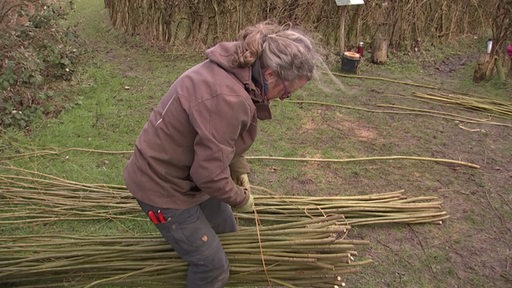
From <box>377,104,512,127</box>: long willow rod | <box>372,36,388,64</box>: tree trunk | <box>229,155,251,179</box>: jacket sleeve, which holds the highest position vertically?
<box>372,36,388,64</box>: tree trunk

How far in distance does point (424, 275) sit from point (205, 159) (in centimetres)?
189

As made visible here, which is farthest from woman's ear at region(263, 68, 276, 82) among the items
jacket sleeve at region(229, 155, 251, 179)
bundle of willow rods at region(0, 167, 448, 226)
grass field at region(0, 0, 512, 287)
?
bundle of willow rods at region(0, 167, 448, 226)

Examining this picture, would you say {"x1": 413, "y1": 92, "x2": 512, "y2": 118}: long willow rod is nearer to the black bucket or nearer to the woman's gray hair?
the black bucket

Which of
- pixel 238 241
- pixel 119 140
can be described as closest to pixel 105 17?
pixel 119 140

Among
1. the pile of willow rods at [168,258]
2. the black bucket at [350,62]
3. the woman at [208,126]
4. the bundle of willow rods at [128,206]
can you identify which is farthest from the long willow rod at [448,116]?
the woman at [208,126]

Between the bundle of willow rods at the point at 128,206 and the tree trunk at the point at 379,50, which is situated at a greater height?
the tree trunk at the point at 379,50

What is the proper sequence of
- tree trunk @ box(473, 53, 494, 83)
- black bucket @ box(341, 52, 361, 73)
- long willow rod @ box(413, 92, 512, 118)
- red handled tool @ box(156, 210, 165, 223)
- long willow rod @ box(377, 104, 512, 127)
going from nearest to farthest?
red handled tool @ box(156, 210, 165, 223), long willow rod @ box(377, 104, 512, 127), long willow rod @ box(413, 92, 512, 118), tree trunk @ box(473, 53, 494, 83), black bucket @ box(341, 52, 361, 73)

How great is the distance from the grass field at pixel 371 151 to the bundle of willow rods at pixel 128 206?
0.08 meters

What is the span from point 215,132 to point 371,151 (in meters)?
3.02

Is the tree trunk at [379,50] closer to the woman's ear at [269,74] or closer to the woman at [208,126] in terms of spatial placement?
the woman at [208,126]

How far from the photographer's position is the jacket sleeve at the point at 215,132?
5.81 feet

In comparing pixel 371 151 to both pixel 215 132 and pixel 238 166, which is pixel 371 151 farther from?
pixel 215 132

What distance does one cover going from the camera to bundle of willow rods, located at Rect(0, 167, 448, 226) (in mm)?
3193

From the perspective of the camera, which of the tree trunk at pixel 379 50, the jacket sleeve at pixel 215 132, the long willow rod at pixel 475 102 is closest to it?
the jacket sleeve at pixel 215 132
